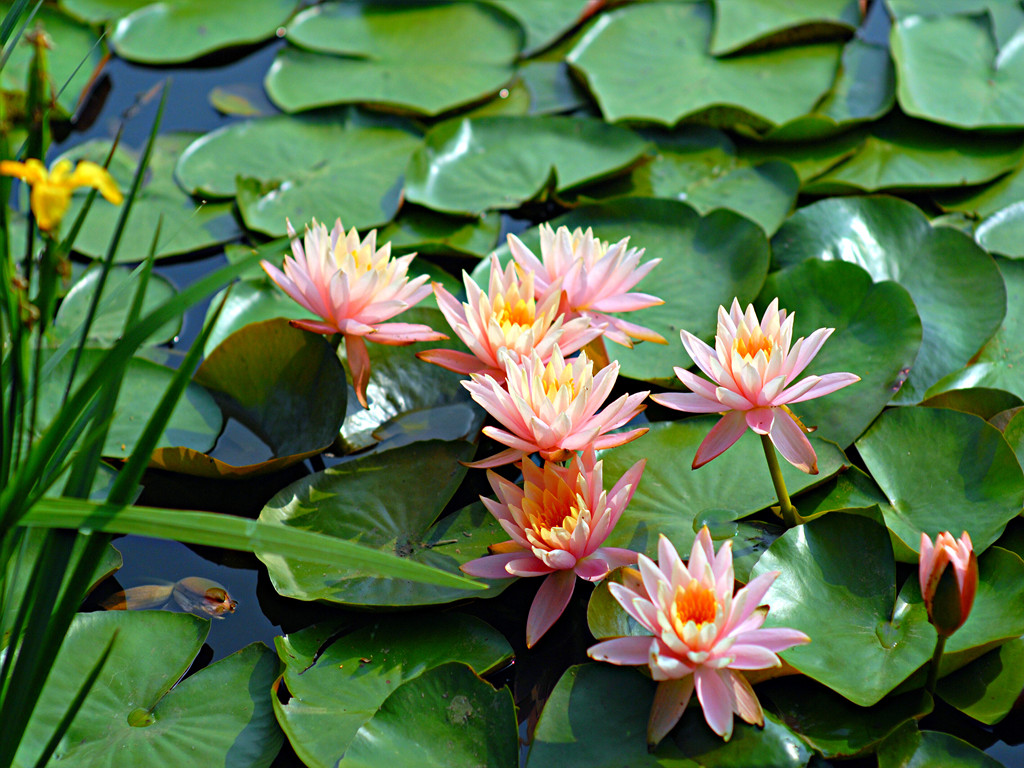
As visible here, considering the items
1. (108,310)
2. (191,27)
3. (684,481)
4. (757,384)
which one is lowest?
(684,481)

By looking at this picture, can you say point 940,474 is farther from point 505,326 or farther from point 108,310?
point 108,310

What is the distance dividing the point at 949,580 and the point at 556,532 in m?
0.59

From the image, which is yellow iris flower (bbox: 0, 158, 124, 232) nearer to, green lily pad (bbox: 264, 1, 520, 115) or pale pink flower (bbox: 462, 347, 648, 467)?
pale pink flower (bbox: 462, 347, 648, 467)

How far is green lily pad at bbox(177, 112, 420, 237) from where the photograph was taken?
2441 mm

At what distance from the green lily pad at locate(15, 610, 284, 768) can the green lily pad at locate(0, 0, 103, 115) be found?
6.98ft

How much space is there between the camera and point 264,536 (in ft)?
3.05

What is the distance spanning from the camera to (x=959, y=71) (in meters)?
2.66

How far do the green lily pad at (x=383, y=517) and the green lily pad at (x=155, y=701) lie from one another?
0.54 feet

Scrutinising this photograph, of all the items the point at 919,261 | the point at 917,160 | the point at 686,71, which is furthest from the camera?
the point at 686,71

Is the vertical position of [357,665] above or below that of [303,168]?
below

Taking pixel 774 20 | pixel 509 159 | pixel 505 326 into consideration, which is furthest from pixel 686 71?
pixel 505 326

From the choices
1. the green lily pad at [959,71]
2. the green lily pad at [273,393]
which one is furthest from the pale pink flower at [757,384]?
the green lily pad at [959,71]

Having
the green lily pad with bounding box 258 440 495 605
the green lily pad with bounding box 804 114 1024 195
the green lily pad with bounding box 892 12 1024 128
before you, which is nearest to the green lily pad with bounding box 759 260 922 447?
the green lily pad with bounding box 804 114 1024 195

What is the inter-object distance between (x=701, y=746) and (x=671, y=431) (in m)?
0.68
